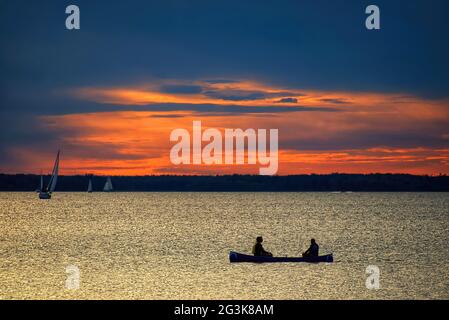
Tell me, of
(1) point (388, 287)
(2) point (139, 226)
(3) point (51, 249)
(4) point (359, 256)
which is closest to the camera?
(1) point (388, 287)

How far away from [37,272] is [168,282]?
1307 cm

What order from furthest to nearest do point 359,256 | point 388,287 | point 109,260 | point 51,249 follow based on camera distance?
point 51,249 → point 359,256 → point 109,260 → point 388,287

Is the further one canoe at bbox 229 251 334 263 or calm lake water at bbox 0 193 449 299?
canoe at bbox 229 251 334 263

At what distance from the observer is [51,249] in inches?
3435

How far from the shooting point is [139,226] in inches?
5359

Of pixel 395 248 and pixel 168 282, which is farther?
pixel 395 248

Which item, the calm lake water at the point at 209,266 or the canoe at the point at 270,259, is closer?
the calm lake water at the point at 209,266

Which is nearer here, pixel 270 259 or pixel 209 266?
pixel 270 259
